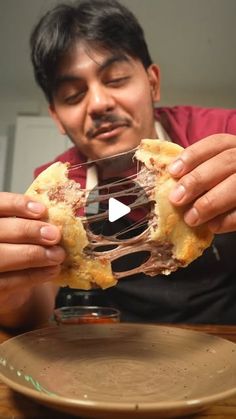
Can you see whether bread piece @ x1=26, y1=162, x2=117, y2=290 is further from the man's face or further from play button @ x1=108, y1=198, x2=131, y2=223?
the man's face

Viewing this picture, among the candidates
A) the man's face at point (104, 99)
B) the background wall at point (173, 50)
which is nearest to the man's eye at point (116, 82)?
the man's face at point (104, 99)

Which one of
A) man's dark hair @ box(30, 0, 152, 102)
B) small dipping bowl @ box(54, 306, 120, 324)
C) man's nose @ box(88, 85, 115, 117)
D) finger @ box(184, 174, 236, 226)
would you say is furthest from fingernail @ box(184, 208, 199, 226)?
man's dark hair @ box(30, 0, 152, 102)

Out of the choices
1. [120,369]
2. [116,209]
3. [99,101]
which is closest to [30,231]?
[116,209]

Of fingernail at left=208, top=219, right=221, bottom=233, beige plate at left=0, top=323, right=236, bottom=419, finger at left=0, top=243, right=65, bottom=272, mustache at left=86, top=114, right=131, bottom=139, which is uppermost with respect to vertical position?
mustache at left=86, top=114, right=131, bottom=139

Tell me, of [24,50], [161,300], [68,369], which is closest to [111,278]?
[68,369]

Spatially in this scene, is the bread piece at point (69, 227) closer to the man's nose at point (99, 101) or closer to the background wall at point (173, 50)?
the man's nose at point (99, 101)

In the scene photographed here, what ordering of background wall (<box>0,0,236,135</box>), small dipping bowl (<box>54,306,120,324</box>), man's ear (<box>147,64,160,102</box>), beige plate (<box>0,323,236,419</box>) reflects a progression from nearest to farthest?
beige plate (<box>0,323,236,419</box>) → small dipping bowl (<box>54,306,120,324</box>) → man's ear (<box>147,64,160,102</box>) → background wall (<box>0,0,236,135</box>)

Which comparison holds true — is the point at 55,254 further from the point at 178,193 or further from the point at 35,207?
the point at 178,193
